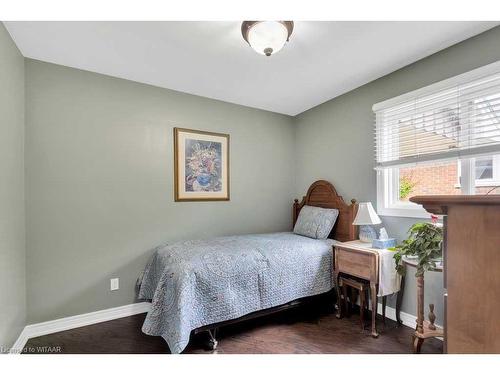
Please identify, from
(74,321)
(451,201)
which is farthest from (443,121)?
(74,321)

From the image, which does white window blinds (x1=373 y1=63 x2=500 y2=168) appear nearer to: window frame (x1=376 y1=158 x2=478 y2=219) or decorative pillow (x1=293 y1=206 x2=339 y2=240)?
window frame (x1=376 y1=158 x2=478 y2=219)

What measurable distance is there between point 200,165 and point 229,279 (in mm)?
1459

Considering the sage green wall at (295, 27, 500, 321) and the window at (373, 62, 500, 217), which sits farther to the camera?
the sage green wall at (295, 27, 500, 321)

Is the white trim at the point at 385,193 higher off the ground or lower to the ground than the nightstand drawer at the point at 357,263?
higher

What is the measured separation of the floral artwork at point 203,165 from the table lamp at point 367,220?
5.27 feet

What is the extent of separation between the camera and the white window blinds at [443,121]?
1.79 metres

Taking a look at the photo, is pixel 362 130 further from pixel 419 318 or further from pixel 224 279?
pixel 224 279

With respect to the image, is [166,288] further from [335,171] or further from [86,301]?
[335,171]

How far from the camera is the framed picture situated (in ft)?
9.25

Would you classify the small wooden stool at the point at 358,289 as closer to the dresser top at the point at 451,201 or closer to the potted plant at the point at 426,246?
the potted plant at the point at 426,246

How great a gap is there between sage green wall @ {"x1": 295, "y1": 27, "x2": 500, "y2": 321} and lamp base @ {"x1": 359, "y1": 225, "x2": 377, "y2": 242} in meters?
0.14

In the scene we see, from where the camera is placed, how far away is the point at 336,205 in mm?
2945

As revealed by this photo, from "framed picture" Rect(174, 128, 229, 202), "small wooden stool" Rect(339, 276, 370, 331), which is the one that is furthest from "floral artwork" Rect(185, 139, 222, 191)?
"small wooden stool" Rect(339, 276, 370, 331)

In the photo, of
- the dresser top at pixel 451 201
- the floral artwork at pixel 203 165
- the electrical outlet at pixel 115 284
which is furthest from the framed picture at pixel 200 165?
the dresser top at pixel 451 201
